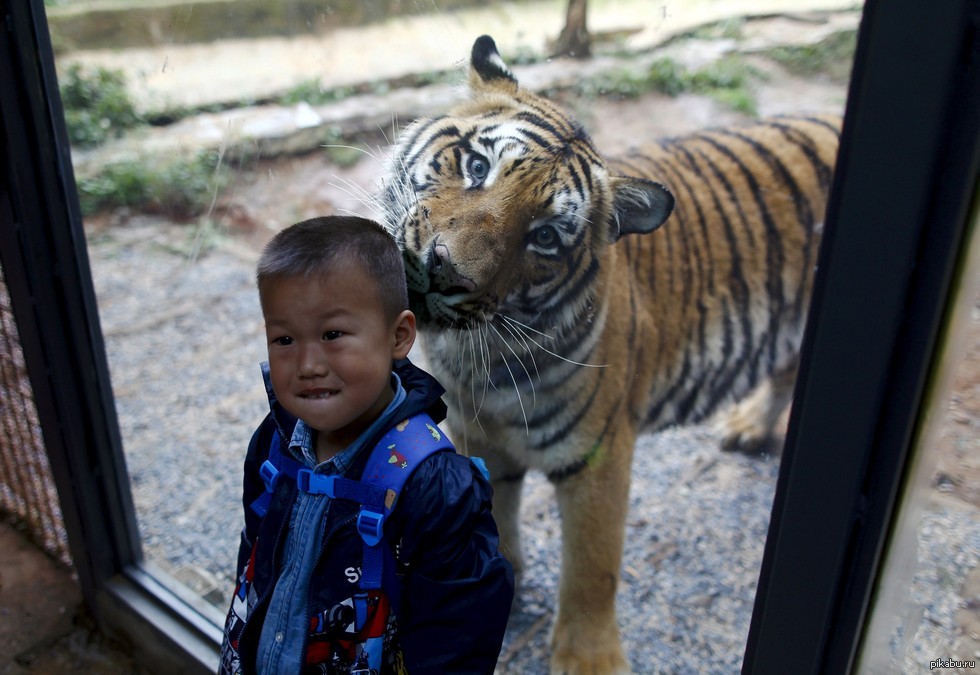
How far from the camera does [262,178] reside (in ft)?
6.15

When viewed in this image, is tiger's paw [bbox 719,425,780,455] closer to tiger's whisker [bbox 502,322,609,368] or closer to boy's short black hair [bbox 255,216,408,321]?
tiger's whisker [bbox 502,322,609,368]

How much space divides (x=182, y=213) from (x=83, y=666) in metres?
1.60

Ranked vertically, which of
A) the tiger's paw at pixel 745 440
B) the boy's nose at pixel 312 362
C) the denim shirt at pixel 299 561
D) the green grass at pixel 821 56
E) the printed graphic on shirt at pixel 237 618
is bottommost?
the tiger's paw at pixel 745 440

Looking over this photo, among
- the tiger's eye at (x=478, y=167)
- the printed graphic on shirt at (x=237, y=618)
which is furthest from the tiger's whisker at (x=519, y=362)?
the printed graphic on shirt at (x=237, y=618)

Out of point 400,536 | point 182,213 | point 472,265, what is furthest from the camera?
point 182,213

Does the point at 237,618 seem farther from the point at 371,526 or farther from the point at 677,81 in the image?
the point at 677,81

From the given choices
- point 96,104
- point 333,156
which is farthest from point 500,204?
point 96,104

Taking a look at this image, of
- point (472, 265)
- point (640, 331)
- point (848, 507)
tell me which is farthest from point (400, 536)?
point (640, 331)

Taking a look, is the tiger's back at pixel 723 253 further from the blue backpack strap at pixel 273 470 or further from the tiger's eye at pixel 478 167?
the blue backpack strap at pixel 273 470

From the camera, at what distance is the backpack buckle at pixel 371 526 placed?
Result: 102 centimetres

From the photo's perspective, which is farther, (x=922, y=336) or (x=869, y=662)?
(x=869, y=662)

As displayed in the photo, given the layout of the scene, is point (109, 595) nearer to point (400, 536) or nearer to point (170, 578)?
point (170, 578)

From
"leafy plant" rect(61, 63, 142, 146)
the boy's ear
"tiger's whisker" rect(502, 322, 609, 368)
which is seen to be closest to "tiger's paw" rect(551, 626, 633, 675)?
"tiger's whisker" rect(502, 322, 609, 368)

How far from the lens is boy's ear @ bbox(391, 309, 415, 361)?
1.08m
